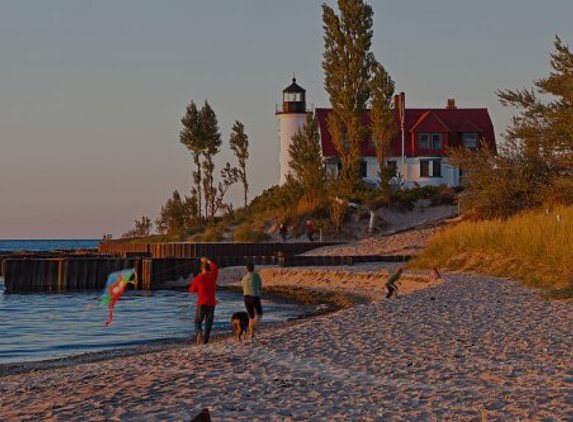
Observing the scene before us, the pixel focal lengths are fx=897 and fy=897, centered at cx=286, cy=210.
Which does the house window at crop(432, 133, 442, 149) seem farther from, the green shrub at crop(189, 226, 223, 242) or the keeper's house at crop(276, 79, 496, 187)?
the green shrub at crop(189, 226, 223, 242)

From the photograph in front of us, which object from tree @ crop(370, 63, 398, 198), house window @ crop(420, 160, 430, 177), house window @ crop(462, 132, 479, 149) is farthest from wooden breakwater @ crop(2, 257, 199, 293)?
house window @ crop(462, 132, 479, 149)

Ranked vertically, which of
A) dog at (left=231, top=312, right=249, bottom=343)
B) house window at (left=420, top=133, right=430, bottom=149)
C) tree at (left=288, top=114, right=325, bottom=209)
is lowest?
dog at (left=231, top=312, right=249, bottom=343)

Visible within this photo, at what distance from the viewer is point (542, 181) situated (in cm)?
4316

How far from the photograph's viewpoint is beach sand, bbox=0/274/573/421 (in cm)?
1009

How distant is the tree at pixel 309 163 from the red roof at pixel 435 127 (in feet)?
17.6

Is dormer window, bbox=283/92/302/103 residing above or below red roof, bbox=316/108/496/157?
above

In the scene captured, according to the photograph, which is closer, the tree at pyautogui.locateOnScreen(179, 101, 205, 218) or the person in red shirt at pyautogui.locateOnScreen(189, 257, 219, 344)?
the person in red shirt at pyautogui.locateOnScreen(189, 257, 219, 344)

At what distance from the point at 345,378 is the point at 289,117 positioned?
6734 centimetres

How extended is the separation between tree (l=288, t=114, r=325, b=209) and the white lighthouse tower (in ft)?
18.0

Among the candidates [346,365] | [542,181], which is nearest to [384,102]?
[542,181]

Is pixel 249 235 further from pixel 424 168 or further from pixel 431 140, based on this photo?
pixel 431 140

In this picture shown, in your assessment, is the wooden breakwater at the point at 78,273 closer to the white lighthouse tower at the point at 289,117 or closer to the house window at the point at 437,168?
the white lighthouse tower at the point at 289,117

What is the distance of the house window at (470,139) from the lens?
254 feet

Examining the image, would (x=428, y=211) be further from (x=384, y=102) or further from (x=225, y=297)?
(x=225, y=297)
